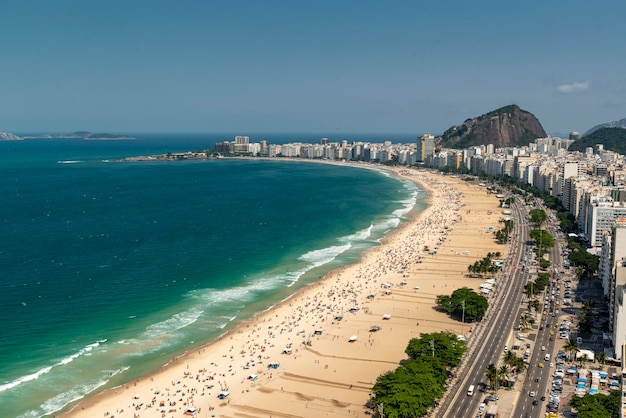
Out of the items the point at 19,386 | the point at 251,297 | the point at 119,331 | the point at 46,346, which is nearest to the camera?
the point at 19,386

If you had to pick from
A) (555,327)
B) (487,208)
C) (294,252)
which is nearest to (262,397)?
(555,327)

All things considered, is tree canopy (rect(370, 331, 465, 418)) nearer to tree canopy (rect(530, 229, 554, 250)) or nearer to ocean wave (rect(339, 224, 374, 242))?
tree canopy (rect(530, 229, 554, 250))

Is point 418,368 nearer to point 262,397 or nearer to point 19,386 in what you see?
point 262,397

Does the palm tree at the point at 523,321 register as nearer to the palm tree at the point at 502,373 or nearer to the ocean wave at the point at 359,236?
the palm tree at the point at 502,373

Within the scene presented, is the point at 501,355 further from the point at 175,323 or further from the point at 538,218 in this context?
the point at 538,218

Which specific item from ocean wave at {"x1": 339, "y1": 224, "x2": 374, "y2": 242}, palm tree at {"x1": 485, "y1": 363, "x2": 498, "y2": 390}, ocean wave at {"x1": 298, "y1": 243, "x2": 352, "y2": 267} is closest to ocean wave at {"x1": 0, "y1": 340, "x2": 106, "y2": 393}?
palm tree at {"x1": 485, "y1": 363, "x2": 498, "y2": 390}

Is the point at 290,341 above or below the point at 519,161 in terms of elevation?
below
